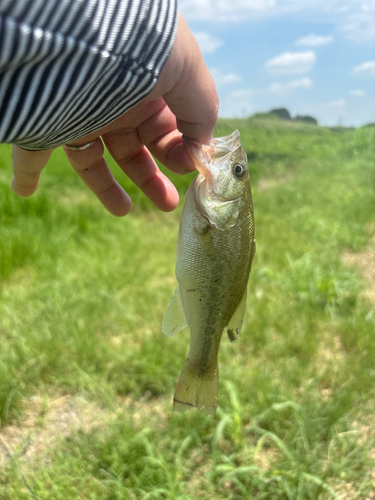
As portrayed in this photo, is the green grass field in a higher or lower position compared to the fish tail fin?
lower

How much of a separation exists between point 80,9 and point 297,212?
22.0ft

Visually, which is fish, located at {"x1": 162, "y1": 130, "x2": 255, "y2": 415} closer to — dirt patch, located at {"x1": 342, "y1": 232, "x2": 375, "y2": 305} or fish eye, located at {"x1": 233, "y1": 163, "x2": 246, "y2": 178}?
fish eye, located at {"x1": 233, "y1": 163, "x2": 246, "y2": 178}

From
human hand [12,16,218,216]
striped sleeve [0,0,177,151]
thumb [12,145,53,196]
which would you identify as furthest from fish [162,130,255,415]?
thumb [12,145,53,196]

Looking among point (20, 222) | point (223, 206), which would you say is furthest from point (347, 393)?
point (20, 222)

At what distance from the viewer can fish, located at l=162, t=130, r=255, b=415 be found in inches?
60.8

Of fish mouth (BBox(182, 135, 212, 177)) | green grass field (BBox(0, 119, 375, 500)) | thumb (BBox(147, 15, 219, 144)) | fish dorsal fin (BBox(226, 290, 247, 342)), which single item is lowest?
green grass field (BBox(0, 119, 375, 500))

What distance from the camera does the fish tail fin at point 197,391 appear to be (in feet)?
5.22

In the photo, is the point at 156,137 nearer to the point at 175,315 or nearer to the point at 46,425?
the point at 175,315


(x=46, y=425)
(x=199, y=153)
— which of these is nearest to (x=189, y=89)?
(x=199, y=153)

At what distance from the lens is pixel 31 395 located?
3018 millimetres

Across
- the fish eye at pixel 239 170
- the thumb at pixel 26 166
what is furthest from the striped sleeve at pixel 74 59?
the thumb at pixel 26 166

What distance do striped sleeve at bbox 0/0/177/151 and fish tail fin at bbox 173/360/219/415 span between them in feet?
3.48

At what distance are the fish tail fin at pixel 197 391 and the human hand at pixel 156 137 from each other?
3.09 feet

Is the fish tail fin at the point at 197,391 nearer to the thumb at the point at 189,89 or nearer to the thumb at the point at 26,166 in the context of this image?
the thumb at the point at 189,89
